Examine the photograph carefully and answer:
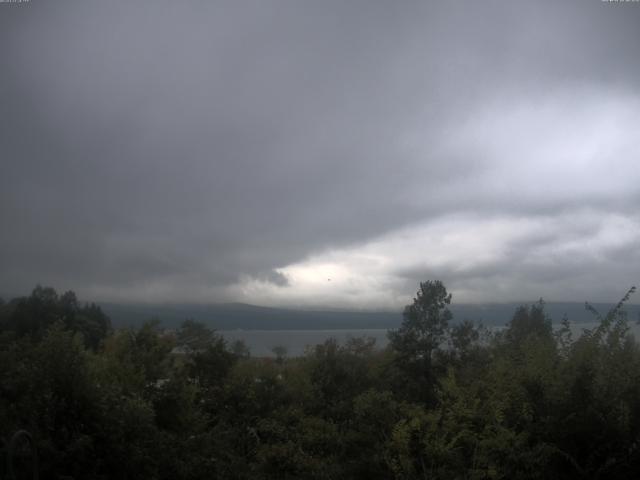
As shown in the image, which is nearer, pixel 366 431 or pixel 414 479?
pixel 414 479

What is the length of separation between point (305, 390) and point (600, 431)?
14.0m

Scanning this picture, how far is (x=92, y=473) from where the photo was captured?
10.7 metres

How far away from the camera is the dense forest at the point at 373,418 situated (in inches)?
429

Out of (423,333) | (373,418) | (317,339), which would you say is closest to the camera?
(373,418)

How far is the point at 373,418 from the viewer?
14875 mm

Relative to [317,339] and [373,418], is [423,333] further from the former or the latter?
[317,339]

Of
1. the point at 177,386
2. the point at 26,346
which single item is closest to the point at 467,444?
the point at 177,386

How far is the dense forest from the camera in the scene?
1091cm

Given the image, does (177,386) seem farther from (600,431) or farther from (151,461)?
(600,431)

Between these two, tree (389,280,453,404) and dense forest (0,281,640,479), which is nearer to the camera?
dense forest (0,281,640,479)

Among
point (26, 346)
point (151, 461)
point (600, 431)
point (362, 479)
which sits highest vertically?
point (26, 346)

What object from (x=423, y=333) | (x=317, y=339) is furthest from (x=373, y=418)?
(x=317, y=339)

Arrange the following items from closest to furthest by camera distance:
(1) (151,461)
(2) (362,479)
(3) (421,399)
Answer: (1) (151,461)
(2) (362,479)
(3) (421,399)

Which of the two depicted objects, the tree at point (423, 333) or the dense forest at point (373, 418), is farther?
the tree at point (423, 333)
